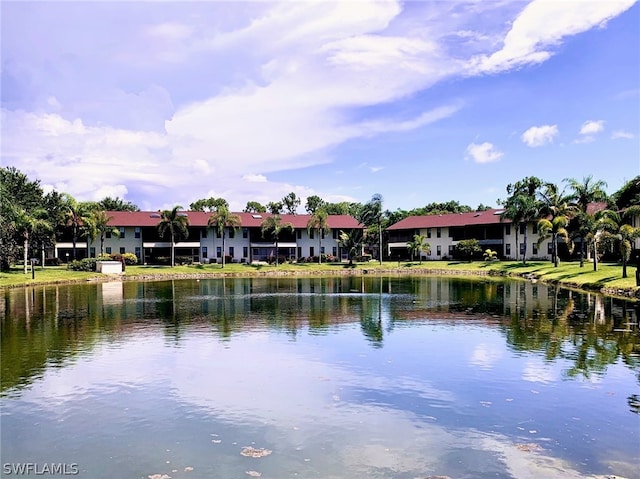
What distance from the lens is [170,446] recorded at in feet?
37.6

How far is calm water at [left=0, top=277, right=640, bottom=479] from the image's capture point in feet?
35.6

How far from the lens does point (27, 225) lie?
62.5m

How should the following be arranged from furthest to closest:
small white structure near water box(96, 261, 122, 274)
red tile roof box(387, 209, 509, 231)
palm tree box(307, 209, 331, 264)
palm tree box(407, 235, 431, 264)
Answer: palm tree box(307, 209, 331, 264), red tile roof box(387, 209, 509, 231), palm tree box(407, 235, 431, 264), small white structure near water box(96, 261, 122, 274)

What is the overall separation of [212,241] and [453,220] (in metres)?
39.1

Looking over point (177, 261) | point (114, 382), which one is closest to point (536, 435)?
point (114, 382)

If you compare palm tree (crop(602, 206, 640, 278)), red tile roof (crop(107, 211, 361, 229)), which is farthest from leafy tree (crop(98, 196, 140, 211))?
palm tree (crop(602, 206, 640, 278))

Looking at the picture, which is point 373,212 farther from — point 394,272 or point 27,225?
point 27,225

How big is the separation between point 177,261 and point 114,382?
6888cm

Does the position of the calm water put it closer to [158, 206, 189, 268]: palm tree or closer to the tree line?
the tree line

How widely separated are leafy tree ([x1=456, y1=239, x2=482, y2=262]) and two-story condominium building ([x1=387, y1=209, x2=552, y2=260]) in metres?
3.20

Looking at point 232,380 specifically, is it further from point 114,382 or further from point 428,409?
point 428,409

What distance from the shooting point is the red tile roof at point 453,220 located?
284 feet

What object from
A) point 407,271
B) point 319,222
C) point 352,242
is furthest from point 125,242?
point 407,271

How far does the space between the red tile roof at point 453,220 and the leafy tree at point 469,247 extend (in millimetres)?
4105
